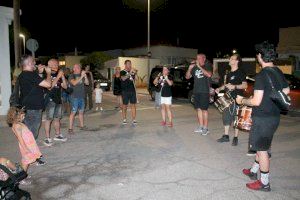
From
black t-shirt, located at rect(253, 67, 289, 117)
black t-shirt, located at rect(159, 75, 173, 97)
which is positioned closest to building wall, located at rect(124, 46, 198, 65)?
black t-shirt, located at rect(159, 75, 173, 97)

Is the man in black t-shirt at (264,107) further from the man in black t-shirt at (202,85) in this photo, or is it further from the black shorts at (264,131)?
the man in black t-shirt at (202,85)

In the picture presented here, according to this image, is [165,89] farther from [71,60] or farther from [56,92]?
[71,60]

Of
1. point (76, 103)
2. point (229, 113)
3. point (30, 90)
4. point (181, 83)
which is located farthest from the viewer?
point (181, 83)

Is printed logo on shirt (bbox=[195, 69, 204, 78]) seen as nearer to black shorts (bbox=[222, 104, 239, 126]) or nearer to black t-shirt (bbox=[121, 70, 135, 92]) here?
black shorts (bbox=[222, 104, 239, 126])

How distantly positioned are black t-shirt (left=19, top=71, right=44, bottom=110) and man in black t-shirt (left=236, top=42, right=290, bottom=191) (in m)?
3.47

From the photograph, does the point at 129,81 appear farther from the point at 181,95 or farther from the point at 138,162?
the point at 181,95

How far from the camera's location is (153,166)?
5.84 m

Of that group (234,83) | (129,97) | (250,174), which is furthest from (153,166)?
(129,97)

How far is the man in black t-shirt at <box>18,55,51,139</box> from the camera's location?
18.7 feet

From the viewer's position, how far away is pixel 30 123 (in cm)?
581

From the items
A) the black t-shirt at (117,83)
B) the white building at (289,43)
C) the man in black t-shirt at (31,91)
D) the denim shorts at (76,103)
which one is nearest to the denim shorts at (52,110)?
the denim shorts at (76,103)

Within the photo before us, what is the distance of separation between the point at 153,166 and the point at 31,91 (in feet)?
8.09

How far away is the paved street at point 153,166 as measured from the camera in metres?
4.68

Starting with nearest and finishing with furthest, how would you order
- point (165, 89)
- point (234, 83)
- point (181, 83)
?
point (234, 83) < point (165, 89) < point (181, 83)
